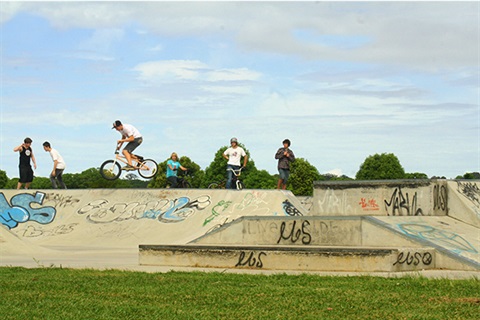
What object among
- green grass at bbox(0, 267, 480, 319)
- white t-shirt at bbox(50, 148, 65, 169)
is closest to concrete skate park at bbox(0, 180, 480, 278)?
white t-shirt at bbox(50, 148, 65, 169)

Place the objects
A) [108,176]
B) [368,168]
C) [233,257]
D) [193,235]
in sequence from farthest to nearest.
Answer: [368,168] → [108,176] → [193,235] → [233,257]

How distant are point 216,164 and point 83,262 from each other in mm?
53205

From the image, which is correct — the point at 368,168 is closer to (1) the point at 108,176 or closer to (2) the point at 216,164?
(2) the point at 216,164

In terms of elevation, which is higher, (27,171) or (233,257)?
(27,171)

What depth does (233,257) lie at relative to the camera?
12180 mm

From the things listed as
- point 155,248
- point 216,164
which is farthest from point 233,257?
point 216,164

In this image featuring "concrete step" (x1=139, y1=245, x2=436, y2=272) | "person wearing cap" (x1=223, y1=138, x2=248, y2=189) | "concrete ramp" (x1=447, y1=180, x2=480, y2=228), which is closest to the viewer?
"concrete step" (x1=139, y1=245, x2=436, y2=272)

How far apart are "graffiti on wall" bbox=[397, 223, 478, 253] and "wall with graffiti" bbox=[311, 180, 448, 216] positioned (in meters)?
0.96

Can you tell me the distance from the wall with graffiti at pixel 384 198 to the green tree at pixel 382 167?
195ft

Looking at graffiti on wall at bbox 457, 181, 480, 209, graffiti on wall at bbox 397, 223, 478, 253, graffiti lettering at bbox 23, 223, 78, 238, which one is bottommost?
graffiti lettering at bbox 23, 223, 78, 238

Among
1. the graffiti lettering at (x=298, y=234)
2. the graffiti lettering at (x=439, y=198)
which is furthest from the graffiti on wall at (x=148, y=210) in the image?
the graffiti lettering at (x=439, y=198)

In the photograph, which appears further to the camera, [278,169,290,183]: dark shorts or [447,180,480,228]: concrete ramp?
[278,169,290,183]: dark shorts

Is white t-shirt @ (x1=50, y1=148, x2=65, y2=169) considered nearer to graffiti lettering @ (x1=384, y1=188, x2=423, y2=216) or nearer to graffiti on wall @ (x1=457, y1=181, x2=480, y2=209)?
graffiti lettering @ (x1=384, y1=188, x2=423, y2=216)

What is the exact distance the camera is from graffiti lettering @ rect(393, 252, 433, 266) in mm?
11398
